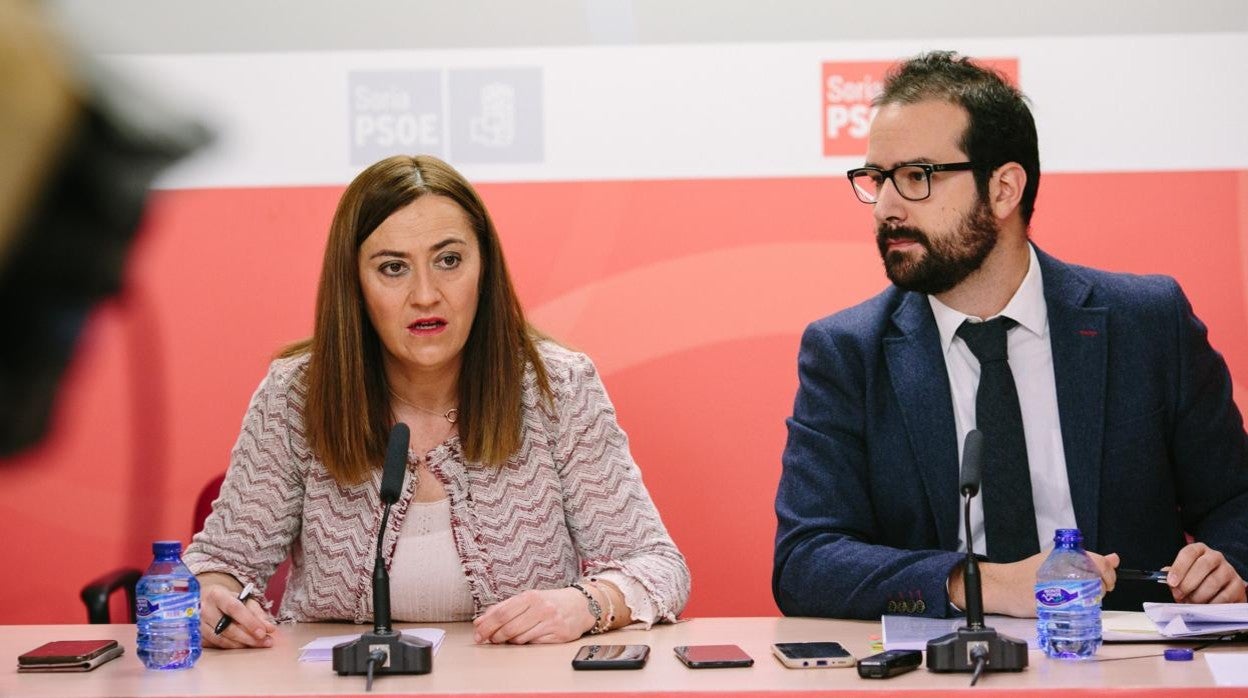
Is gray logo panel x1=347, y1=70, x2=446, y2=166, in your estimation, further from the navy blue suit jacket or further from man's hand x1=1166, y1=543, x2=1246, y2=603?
man's hand x1=1166, y1=543, x2=1246, y2=603

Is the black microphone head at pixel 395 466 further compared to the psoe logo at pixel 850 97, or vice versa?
the psoe logo at pixel 850 97

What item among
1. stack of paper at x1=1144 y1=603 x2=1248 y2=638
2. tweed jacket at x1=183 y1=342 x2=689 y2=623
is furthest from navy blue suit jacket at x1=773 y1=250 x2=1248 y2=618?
stack of paper at x1=1144 y1=603 x2=1248 y2=638

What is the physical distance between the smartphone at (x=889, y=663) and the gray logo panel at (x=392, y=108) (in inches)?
78.8

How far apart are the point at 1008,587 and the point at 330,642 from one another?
115 cm

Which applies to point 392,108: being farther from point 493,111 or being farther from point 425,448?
point 425,448

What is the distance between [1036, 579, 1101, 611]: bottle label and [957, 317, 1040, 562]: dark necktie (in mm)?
656

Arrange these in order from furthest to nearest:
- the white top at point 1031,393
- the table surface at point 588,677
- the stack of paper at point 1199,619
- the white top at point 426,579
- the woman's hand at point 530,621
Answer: the white top at point 1031,393 → the white top at point 426,579 → the woman's hand at point 530,621 → the stack of paper at point 1199,619 → the table surface at point 588,677

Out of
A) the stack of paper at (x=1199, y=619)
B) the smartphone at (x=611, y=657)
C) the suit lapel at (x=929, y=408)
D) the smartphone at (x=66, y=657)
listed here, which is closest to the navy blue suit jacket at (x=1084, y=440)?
the suit lapel at (x=929, y=408)

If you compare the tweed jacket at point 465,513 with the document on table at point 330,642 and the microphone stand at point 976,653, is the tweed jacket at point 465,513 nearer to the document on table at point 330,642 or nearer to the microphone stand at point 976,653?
the document on table at point 330,642

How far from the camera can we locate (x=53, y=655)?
75.5 inches

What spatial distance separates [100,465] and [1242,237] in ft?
10.1

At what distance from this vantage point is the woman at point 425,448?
95.9 inches

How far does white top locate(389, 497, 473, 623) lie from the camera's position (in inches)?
95.0

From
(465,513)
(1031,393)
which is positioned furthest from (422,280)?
(1031,393)
